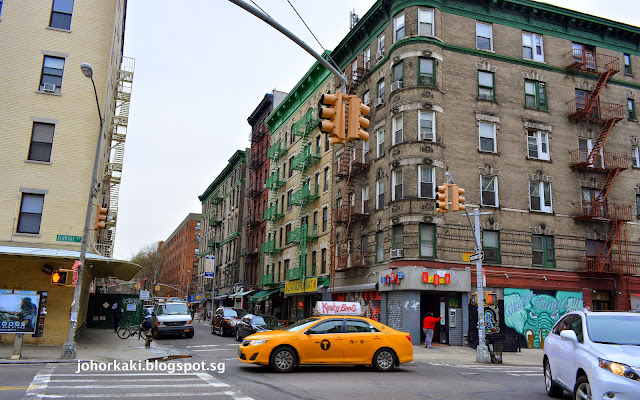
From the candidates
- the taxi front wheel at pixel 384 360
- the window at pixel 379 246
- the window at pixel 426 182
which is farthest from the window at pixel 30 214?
the window at pixel 426 182

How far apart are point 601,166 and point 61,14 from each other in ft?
104

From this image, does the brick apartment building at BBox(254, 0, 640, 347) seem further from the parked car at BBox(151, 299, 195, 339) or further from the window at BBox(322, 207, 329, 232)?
the parked car at BBox(151, 299, 195, 339)

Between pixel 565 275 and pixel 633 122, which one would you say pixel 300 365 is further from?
pixel 633 122

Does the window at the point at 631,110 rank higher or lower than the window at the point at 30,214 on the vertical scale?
higher

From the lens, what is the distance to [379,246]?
31359mm

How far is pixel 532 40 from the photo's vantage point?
110ft

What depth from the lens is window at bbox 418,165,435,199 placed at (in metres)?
29.2

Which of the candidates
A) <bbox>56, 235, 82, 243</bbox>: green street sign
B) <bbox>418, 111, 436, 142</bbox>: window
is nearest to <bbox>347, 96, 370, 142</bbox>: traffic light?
<bbox>56, 235, 82, 243</bbox>: green street sign

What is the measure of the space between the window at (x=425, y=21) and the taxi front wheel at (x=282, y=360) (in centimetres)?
2287

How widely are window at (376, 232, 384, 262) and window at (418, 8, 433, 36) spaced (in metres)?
12.1

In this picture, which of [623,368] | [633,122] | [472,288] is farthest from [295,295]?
[623,368]

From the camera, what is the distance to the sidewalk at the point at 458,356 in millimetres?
20734

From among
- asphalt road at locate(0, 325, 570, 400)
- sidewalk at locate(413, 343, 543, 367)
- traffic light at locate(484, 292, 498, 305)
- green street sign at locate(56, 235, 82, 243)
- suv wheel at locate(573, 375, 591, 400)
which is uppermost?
green street sign at locate(56, 235, 82, 243)

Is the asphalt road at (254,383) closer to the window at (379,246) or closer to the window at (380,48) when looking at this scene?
the window at (379,246)
